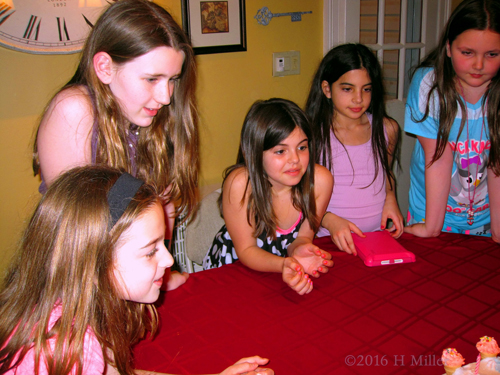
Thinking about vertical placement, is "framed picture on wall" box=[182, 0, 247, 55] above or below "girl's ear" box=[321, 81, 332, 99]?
above

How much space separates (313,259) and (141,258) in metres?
0.57

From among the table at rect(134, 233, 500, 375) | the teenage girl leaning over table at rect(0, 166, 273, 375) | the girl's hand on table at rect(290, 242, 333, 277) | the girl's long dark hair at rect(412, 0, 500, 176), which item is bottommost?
the table at rect(134, 233, 500, 375)

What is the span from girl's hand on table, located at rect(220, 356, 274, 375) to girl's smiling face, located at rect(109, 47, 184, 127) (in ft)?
2.28

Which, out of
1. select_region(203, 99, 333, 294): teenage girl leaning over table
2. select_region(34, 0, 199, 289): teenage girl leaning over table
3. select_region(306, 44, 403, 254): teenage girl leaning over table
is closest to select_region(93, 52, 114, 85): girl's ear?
select_region(34, 0, 199, 289): teenage girl leaning over table

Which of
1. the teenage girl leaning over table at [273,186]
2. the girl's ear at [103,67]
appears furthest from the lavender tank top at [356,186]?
the girl's ear at [103,67]

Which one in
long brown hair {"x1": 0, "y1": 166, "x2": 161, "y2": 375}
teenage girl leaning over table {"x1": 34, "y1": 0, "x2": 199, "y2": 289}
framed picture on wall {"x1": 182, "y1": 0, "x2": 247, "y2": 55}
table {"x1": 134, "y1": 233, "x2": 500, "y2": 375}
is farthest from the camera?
framed picture on wall {"x1": 182, "y1": 0, "x2": 247, "y2": 55}

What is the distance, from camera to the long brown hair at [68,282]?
2.59 feet

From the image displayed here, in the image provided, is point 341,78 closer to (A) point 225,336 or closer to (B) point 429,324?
(B) point 429,324

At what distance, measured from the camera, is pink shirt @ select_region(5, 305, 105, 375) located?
79 centimetres

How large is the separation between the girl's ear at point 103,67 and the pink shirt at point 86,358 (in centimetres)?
60

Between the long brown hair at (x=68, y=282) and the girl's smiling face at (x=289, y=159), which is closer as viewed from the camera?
the long brown hair at (x=68, y=282)

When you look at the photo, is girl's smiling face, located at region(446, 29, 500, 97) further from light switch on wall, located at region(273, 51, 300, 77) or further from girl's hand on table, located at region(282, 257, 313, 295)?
light switch on wall, located at region(273, 51, 300, 77)

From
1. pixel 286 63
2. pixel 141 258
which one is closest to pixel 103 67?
pixel 141 258

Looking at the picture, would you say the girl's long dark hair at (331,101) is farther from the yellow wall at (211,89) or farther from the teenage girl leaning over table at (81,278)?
the teenage girl leaning over table at (81,278)
